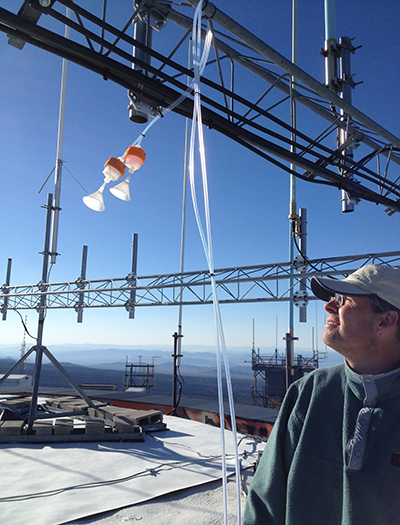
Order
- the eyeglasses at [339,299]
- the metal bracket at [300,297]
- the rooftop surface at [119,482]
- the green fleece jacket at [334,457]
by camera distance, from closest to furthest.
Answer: the green fleece jacket at [334,457] → the eyeglasses at [339,299] → the rooftop surface at [119,482] → the metal bracket at [300,297]

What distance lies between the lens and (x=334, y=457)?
4.83 feet

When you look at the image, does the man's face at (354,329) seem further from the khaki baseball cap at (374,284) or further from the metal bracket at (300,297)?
the metal bracket at (300,297)

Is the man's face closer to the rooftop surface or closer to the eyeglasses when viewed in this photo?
the eyeglasses

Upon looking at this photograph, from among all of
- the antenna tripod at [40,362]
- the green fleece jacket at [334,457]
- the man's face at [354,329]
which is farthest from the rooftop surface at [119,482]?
the man's face at [354,329]

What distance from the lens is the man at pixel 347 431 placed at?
1.37 meters

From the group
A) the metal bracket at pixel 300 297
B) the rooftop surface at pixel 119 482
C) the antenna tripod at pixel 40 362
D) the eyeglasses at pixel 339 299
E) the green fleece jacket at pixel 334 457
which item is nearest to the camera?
the green fleece jacket at pixel 334 457

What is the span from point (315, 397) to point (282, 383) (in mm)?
24794

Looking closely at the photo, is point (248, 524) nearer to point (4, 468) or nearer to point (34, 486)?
point (34, 486)

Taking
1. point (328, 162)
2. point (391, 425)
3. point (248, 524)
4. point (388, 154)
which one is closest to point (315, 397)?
point (391, 425)

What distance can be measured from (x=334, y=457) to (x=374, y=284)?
718 mm

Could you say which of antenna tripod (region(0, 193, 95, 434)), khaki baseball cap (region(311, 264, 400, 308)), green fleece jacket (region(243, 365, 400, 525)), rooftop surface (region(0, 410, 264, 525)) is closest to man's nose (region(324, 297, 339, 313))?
khaki baseball cap (region(311, 264, 400, 308))

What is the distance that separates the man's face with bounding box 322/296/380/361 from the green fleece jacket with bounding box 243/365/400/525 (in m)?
0.10

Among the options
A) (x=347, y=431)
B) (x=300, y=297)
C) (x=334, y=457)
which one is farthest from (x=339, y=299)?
(x=300, y=297)

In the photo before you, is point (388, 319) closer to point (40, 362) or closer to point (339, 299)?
point (339, 299)
